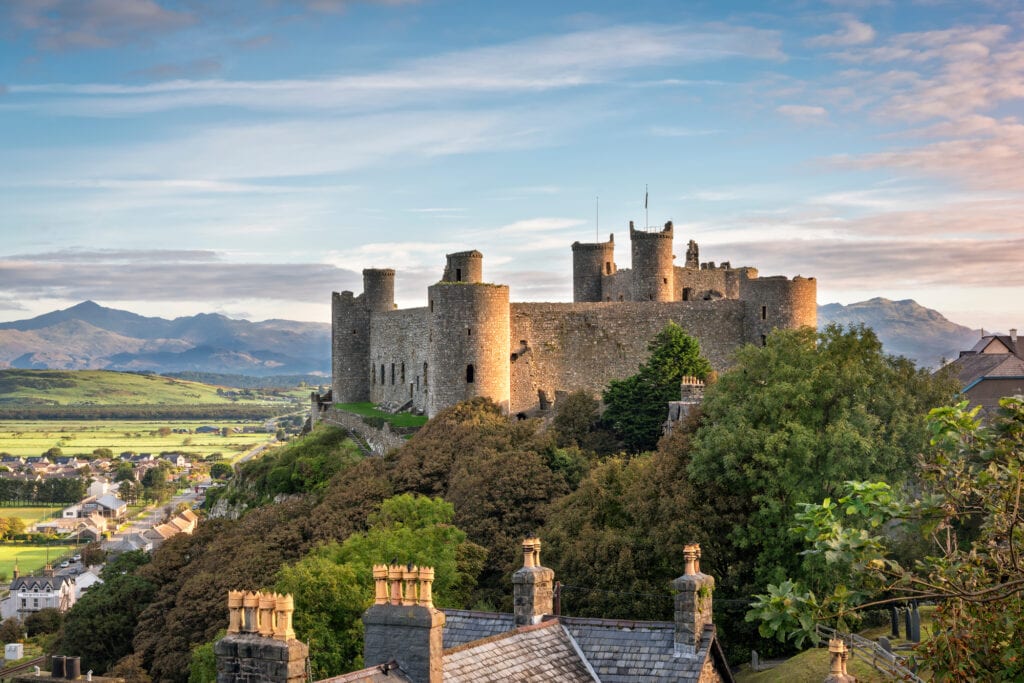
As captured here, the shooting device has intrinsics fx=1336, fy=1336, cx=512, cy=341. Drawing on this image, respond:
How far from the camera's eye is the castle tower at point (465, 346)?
59.0 meters

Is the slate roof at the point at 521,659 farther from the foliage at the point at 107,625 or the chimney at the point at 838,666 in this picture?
the foliage at the point at 107,625

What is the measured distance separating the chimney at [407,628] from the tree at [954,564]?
5.13 metres

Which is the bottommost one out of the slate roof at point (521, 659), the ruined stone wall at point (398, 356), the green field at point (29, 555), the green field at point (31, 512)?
the green field at point (29, 555)

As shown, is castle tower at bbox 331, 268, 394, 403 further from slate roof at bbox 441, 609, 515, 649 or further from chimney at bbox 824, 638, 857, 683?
chimney at bbox 824, 638, 857, 683

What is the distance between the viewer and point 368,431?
64.8 m

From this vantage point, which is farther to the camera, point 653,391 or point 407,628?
point 653,391

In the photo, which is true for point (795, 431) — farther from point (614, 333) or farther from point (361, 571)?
point (614, 333)

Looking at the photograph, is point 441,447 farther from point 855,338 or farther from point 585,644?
point 585,644

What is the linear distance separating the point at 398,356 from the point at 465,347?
36.2 ft

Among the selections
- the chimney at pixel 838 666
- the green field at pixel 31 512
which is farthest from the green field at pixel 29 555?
the chimney at pixel 838 666

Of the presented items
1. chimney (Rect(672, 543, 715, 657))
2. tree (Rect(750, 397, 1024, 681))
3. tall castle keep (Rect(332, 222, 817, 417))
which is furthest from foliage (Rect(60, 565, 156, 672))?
tree (Rect(750, 397, 1024, 681))

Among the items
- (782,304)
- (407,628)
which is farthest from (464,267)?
(407,628)

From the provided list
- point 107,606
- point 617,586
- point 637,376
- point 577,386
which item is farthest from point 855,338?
point 107,606

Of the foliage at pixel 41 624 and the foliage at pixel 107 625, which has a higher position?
the foliage at pixel 107 625
